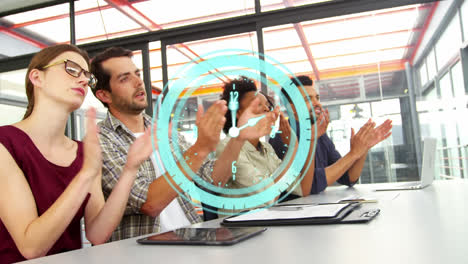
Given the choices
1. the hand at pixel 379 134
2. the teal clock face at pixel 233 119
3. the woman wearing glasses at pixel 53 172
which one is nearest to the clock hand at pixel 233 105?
the teal clock face at pixel 233 119

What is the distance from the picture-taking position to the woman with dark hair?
936 millimetres

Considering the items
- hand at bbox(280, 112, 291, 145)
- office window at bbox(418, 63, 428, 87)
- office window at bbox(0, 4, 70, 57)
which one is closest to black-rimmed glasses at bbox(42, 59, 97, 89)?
hand at bbox(280, 112, 291, 145)

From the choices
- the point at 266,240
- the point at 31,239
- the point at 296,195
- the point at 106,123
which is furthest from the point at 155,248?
the point at 296,195

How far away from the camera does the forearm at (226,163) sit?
102 centimetres

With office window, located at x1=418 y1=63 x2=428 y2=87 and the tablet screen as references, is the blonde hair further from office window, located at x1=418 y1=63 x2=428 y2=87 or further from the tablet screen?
office window, located at x1=418 y1=63 x2=428 y2=87

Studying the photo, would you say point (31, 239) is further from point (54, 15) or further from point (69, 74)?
point (54, 15)

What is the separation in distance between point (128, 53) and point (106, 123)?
0.28 meters

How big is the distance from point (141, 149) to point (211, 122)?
25 cm

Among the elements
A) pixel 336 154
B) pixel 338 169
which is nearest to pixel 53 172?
pixel 338 169

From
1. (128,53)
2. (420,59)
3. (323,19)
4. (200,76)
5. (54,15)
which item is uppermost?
(54,15)

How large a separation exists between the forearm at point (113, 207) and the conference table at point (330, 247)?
328mm

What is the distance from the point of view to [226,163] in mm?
1034

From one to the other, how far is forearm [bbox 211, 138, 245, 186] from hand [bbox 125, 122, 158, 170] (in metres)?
0.18

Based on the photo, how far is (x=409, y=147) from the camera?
2889mm
